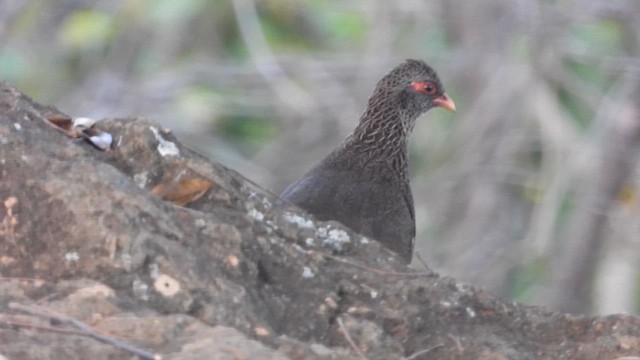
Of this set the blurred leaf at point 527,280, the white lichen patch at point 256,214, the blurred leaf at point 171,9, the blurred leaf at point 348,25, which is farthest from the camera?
Answer: the blurred leaf at point 348,25

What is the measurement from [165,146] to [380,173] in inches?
96.8

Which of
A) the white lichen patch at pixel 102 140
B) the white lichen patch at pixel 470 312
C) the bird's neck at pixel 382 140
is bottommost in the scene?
the white lichen patch at pixel 470 312

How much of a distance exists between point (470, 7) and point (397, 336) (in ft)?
22.0

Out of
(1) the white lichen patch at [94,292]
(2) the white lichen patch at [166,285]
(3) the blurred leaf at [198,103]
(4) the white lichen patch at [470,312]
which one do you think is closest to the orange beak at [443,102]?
(4) the white lichen patch at [470,312]

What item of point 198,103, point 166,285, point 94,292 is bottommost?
point 94,292

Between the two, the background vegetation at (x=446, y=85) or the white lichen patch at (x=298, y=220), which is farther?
the background vegetation at (x=446, y=85)

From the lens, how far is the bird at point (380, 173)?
6.52m

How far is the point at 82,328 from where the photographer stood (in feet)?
11.9

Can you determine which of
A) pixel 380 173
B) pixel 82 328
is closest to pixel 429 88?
pixel 380 173

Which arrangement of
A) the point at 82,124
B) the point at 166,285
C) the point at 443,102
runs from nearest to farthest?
the point at 166,285, the point at 82,124, the point at 443,102

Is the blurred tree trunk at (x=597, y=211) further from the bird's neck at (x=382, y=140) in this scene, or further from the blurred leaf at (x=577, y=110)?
the blurred leaf at (x=577, y=110)

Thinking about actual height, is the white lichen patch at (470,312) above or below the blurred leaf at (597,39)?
below

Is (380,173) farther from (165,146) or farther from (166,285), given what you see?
(166,285)

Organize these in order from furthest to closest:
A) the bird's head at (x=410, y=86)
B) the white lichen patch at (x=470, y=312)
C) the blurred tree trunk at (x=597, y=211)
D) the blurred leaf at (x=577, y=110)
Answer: the blurred leaf at (x=577, y=110)
the blurred tree trunk at (x=597, y=211)
the bird's head at (x=410, y=86)
the white lichen patch at (x=470, y=312)
